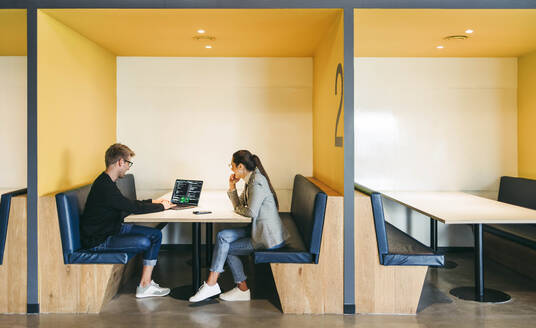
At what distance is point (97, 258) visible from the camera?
3.68 metres

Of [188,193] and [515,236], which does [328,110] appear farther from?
[515,236]

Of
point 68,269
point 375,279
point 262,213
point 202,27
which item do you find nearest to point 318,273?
point 375,279

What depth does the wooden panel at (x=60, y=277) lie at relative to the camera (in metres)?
3.71

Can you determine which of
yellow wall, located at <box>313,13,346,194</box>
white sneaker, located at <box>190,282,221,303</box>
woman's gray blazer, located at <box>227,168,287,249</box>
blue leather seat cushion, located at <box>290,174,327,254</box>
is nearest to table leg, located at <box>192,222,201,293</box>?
white sneaker, located at <box>190,282,221,303</box>

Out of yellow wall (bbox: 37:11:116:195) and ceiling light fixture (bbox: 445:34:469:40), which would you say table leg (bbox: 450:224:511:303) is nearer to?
ceiling light fixture (bbox: 445:34:469:40)

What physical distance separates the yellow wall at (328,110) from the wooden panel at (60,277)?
2153 millimetres

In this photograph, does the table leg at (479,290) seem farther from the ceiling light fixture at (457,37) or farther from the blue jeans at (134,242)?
the blue jeans at (134,242)

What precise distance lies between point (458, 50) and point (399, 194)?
71.1 inches

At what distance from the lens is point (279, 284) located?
3684 mm

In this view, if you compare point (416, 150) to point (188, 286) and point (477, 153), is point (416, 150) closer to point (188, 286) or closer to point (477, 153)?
point (477, 153)

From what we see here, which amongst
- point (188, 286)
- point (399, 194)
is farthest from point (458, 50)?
point (188, 286)

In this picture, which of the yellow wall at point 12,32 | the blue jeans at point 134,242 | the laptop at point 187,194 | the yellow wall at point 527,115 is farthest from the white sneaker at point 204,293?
the yellow wall at point 527,115

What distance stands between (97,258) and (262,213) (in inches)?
55.0

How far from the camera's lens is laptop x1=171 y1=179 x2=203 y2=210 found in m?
4.29
